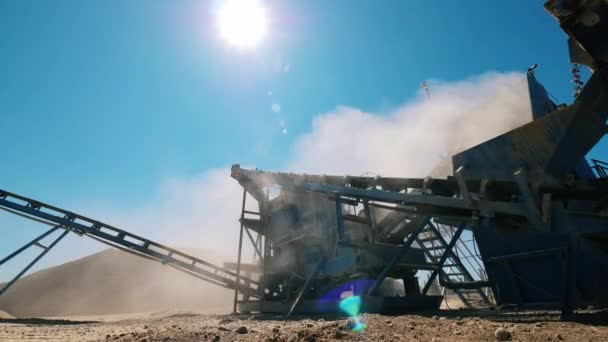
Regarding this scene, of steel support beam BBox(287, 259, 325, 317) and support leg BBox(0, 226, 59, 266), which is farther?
support leg BBox(0, 226, 59, 266)

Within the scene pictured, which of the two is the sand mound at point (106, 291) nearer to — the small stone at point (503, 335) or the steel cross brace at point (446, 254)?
the steel cross brace at point (446, 254)

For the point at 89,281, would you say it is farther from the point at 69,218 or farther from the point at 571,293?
the point at 571,293

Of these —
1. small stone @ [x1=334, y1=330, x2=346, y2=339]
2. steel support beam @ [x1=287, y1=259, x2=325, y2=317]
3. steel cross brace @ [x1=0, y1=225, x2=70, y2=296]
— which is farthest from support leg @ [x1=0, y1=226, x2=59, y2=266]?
small stone @ [x1=334, y1=330, x2=346, y2=339]

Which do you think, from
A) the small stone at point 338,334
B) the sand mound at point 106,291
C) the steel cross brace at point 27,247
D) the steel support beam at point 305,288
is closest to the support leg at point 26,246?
the steel cross brace at point 27,247

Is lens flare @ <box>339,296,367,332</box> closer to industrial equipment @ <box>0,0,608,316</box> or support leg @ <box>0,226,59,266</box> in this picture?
industrial equipment @ <box>0,0,608,316</box>

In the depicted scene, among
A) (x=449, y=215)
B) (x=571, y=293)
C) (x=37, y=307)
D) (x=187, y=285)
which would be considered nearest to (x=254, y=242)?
(x=449, y=215)

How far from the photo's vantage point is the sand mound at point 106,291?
32.4m

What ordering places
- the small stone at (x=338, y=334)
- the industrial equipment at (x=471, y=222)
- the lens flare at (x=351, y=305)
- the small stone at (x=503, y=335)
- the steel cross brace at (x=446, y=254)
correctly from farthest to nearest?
1. the steel cross brace at (x=446, y=254)
2. the lens flare at (x=351, y=305)
3. the industrial equipment at (x=471, y=222)
4. the small stone at (x=338, y=334)
5. the small stone at (x=503, y=335)

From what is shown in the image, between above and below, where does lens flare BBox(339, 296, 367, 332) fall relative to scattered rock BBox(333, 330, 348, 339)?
above

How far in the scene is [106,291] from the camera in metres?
35.2

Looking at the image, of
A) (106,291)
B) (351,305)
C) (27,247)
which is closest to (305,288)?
(351,305)

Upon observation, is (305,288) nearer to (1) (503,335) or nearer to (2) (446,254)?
(2) (446,254)

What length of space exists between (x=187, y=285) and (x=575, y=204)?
37488 mm

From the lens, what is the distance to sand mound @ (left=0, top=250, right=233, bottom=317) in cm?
3244
